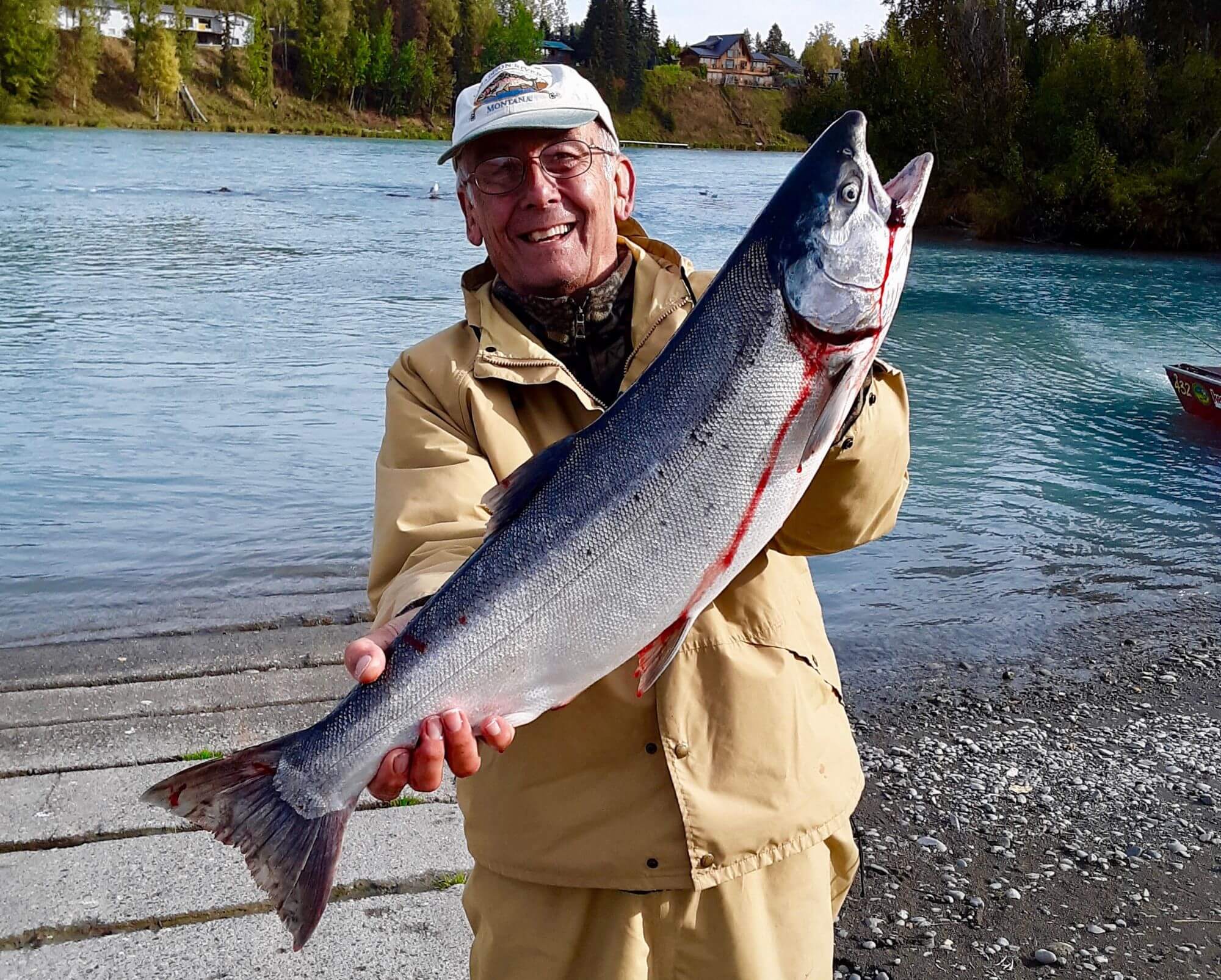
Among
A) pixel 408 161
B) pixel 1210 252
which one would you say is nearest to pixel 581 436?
pixel 1210 252

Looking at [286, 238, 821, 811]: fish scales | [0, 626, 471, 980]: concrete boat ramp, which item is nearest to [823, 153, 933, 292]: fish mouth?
[286, 238, 821, 811]: fish scales

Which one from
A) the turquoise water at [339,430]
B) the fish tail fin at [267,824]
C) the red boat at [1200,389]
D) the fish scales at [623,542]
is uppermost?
the fish scales at [623,542]

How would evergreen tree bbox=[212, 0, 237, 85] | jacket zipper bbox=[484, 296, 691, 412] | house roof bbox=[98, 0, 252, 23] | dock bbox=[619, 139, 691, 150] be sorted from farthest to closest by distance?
dock bbox=[619, 139, 691, 150], house roof bbox=[98, 0, 252, 23], evergreen tree bbox=[212, 0, 237, 85], jacket zipper bbox=[484, 296, 691, 412]

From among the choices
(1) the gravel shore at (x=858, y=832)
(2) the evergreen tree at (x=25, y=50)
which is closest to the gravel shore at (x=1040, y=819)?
(1) the gravel shore at (x=858, y=832)

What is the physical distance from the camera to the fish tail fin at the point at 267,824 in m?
2.30

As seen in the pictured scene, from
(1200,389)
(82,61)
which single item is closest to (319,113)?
(82,61)

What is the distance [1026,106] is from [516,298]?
44115 millimetres

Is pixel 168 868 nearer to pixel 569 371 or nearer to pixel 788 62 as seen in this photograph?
pixel 569 371

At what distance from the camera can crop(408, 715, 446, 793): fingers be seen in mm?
2221

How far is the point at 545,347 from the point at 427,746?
983 millimetres

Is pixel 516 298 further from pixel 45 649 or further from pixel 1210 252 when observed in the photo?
pixel 1210 252

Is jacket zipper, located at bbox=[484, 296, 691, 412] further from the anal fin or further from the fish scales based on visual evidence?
the anal fin

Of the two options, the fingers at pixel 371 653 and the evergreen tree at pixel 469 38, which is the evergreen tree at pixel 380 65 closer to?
the evergreen tree at pixel 469 38

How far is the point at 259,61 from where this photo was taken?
10212cm
